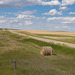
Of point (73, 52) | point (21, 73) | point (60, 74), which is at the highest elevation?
point (21, 73)

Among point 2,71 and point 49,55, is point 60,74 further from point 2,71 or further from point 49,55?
point 49,55

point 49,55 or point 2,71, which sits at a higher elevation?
point 2,71

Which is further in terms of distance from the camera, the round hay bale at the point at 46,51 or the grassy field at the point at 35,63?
the round hay bale at the point at 46,51

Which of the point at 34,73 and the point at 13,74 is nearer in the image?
the point at 13,74

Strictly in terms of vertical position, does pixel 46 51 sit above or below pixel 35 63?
below

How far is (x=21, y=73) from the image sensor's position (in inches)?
568

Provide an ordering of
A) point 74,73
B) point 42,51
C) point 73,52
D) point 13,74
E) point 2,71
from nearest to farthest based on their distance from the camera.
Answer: point 13,74
point 2,71
point 74,73
point 42,51
point 73,52

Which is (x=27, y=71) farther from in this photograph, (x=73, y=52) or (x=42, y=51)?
(x=73, y=52)

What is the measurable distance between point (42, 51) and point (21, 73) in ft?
55.7

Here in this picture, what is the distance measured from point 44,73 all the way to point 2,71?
4.40 m

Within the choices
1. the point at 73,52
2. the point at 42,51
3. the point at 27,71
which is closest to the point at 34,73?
the point at 27,71

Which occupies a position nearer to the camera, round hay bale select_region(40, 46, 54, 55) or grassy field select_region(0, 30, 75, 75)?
grassy field select_region(0, 30, 75, 75)

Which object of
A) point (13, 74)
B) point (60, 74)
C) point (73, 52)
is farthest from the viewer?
point (73, 52)

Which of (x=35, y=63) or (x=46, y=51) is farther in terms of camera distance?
(x=46, y=51)
